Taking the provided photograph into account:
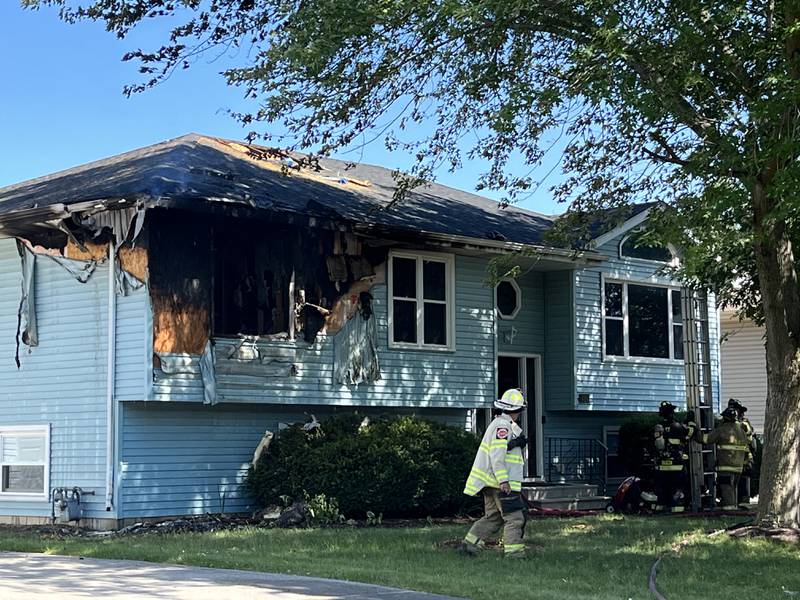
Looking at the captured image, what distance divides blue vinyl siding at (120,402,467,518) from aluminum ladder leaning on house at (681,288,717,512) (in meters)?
6.65

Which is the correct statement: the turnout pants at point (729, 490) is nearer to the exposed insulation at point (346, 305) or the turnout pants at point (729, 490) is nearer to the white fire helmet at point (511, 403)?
the exposed insulation at point (346, 305)

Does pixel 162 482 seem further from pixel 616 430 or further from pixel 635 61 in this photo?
pixel 616 430

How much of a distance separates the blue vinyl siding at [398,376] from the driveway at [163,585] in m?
4.85

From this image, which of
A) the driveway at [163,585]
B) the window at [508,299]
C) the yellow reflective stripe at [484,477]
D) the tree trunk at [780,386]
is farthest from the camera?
the window at [508,299]

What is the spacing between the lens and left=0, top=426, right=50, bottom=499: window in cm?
1769

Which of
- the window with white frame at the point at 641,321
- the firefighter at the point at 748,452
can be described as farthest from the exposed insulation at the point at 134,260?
the window with white frame at the point at 641,321

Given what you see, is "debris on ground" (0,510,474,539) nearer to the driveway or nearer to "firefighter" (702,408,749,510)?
the driveway

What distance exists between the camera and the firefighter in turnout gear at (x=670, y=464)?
18594 millimetres

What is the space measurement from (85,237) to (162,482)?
372cm

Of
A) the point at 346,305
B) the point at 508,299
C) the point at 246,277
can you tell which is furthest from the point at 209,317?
the point at 508,299

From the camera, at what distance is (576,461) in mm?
23016

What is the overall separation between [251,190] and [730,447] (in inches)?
343

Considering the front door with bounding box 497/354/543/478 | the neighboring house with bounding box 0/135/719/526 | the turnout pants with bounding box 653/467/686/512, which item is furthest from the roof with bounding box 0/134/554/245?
the turnout pants with bounding box 653/467/686/512

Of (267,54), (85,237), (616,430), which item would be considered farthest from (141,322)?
(616,430)
